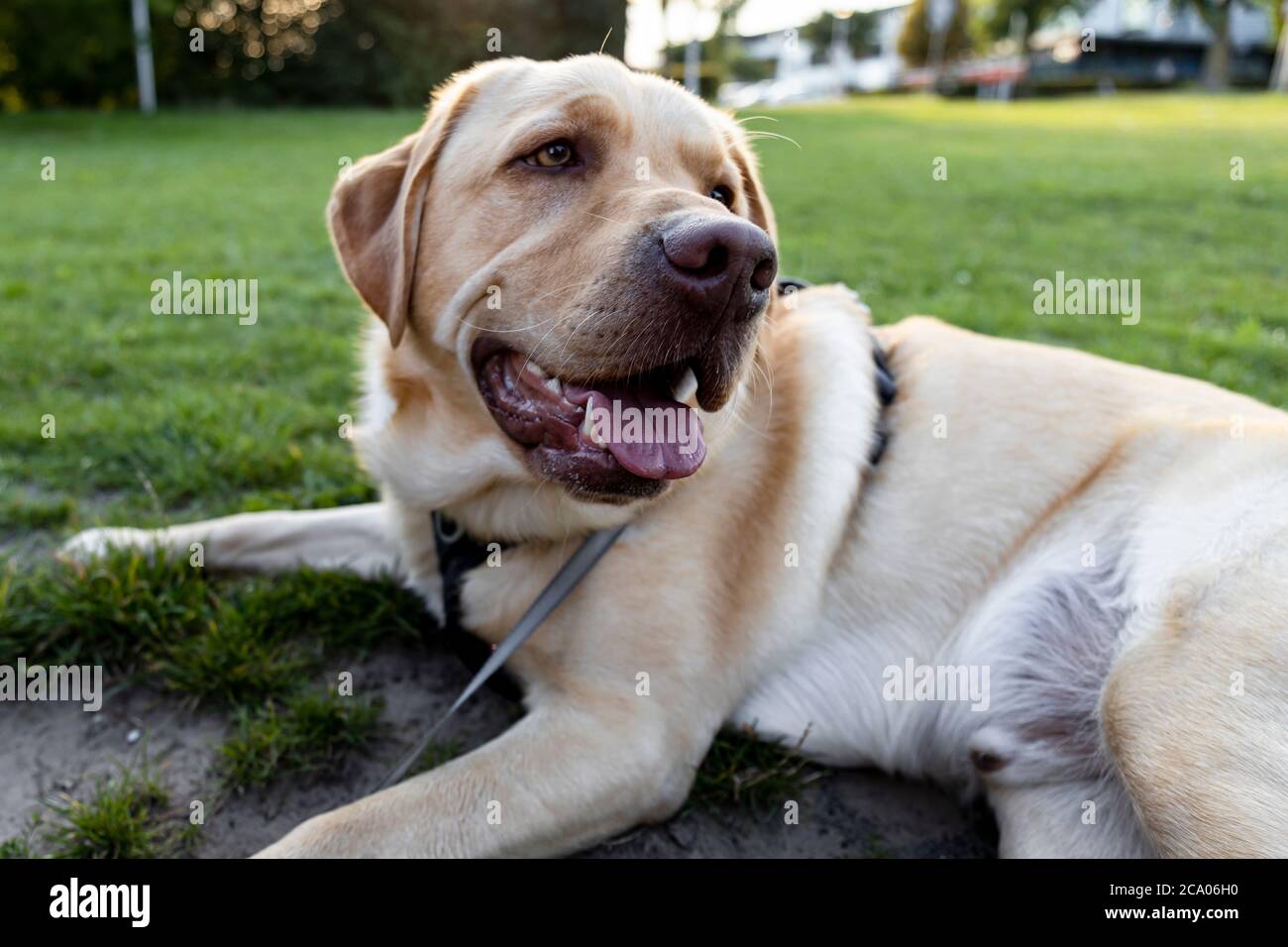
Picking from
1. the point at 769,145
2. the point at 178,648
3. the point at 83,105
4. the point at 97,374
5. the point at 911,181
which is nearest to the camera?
the point at 178,648

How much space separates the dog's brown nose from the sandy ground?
4.63ft

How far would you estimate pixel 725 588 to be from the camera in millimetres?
2660

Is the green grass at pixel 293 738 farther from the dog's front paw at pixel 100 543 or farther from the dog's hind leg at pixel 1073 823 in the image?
the dog's hind leg at pixel 1073 823

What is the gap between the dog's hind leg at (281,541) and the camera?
3.30 m

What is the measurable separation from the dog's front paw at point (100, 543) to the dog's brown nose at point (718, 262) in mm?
2230

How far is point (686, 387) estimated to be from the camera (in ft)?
7.91

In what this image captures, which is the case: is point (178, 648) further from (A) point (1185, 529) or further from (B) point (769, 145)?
(B) point (769, 145)

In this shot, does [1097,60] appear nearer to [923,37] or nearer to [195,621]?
[923,37]

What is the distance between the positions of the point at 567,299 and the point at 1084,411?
1633 millimetres

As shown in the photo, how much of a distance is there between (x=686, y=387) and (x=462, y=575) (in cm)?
92

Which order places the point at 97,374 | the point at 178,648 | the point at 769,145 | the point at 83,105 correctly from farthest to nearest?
the point at 83,105 < the point at 769,145 < the point at 97,374 < the point at 178,648

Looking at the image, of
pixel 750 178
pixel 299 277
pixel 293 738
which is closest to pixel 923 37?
pixel 299 277
